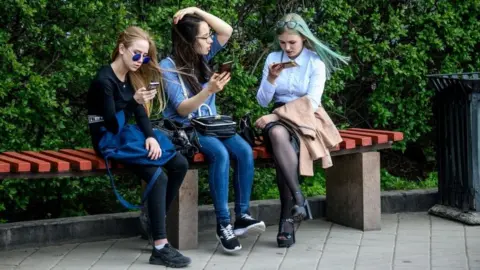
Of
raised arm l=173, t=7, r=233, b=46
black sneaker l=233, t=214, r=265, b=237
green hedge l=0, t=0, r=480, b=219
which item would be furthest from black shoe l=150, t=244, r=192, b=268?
raised arm l=173, t=7, r=233, b=46

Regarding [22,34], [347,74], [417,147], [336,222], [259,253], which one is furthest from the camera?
[417,147]

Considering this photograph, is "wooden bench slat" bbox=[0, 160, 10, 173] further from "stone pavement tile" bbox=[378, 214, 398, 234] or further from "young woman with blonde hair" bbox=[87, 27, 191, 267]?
"stone pavement tile" bbox=[378, 214, 398, 234]

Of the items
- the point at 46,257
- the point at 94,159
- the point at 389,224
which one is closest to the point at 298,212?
the point at 389,224

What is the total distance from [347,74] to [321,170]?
0.88 metres

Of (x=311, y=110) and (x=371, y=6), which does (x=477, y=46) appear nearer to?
(x=371, y=6)

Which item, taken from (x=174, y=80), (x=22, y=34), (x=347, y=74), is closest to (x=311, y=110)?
(x=174, y=80)

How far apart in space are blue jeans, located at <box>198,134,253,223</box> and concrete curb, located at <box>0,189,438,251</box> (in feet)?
2.18

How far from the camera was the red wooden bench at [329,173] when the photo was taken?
6461 mm

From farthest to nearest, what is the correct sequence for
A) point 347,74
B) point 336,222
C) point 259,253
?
point 347,74 → point 336,222 → point 259,253

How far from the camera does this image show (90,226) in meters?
7.24

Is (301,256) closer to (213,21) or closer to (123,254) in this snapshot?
(123,254)

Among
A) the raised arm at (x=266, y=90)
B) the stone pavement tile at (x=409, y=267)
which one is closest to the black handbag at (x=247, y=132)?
the raised arm at (x=266, y=90)

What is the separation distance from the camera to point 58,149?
745 centimetres

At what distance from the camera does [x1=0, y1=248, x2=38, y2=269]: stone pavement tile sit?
21.5 feet
